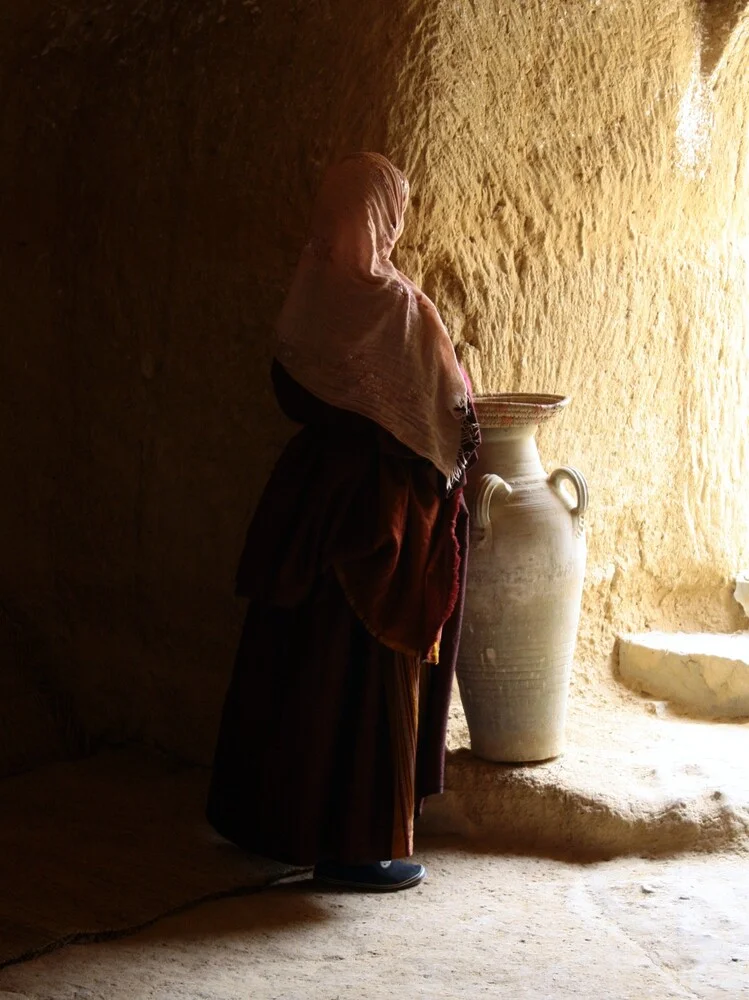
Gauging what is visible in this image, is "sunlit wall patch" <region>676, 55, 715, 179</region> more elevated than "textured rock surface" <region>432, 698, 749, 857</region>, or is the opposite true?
"sunlit wall patch" <region>676, 55, 715, 179</region>

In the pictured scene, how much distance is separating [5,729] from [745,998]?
2.19 metres

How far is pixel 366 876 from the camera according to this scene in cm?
305

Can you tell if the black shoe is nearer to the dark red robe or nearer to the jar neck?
the dark red robe

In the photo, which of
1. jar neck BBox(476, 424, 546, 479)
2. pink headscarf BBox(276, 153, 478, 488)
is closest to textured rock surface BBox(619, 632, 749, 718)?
jar neck BBox(476, 424, 546, 479)

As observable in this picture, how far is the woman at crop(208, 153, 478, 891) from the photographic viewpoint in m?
2.88

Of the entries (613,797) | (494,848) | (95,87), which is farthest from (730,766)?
(95,87)

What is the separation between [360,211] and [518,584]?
1008 mm

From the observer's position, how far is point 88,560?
13.1 ft

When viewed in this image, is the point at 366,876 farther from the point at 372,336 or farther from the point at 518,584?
the point at 372,336

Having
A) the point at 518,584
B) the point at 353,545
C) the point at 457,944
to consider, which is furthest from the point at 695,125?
the point at 457,944

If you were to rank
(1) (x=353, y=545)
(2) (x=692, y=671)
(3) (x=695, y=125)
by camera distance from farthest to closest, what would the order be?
1. (3) (x=695, y=125)
2. (2) (x=692, y=671)
3. (1) (x=353, y=545)

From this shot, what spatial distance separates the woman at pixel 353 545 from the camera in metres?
2.88

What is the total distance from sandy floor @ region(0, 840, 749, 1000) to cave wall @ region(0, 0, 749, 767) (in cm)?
95

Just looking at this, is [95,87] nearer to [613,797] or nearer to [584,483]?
[584,483]
